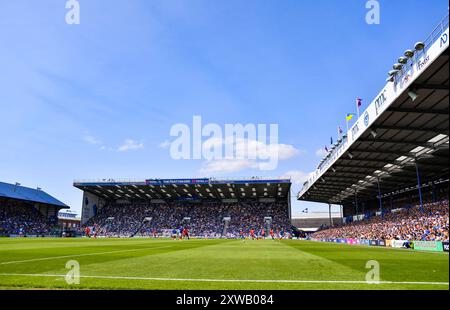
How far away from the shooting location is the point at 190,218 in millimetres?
82562

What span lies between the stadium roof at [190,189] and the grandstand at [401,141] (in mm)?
12907

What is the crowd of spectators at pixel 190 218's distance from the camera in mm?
76938

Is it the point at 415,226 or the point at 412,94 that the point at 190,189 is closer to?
the point at 415,226

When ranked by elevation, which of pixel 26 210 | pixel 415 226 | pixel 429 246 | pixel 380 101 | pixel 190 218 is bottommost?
pixel 429 246

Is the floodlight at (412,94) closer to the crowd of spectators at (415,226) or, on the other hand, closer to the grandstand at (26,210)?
the crowd of spectators at (415,226)

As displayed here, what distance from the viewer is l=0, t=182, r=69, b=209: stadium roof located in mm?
69875

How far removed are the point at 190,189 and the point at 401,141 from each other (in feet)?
182

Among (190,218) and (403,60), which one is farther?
(190,218)

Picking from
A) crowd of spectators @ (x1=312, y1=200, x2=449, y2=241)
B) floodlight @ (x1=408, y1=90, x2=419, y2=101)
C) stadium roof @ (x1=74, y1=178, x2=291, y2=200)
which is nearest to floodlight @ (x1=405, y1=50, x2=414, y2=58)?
floodlight @ (x1=408, y1=90, x2=419, y2=101)

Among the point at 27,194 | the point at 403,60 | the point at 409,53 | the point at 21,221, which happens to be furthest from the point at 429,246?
the point at 27,194

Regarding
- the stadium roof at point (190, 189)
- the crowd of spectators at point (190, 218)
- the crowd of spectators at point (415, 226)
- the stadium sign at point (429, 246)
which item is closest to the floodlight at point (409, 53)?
the crowd of spectators at point (415, 226)

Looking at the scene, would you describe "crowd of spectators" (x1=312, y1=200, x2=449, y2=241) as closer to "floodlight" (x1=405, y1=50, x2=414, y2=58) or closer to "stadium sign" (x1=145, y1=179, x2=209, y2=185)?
"floodlight" (x1=405, y1=50, x2=414, y2=58)

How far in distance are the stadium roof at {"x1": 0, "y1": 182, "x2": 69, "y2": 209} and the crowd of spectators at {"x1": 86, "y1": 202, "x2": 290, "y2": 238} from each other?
35.7 feet
